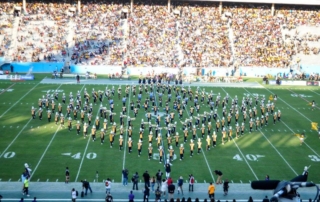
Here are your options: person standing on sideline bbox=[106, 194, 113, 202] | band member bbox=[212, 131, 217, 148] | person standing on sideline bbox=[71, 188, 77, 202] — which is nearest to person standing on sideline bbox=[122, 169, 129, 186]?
person standing on sideline bbox=[106, 194, 113, 202]

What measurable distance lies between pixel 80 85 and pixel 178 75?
8.70 metres

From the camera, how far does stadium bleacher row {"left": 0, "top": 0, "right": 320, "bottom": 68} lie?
4444 centimetres

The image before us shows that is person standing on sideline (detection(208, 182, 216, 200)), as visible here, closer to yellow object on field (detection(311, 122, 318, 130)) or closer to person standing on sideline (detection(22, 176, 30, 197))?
person standing on sideline (detection(22, 176, 30, 197))

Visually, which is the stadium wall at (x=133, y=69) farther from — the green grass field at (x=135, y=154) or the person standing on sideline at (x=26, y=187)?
the person standing on sideline at (x=26, y=187)

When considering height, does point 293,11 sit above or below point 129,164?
above

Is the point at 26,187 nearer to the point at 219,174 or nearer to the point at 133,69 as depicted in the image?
the point at 219,174

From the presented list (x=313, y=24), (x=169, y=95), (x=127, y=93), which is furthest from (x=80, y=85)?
(x=313, y=24)

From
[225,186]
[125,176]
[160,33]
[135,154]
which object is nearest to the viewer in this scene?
[225,186]

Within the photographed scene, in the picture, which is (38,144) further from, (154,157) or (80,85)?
(80,85)

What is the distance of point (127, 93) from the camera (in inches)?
1231

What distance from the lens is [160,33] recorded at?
1908 inches

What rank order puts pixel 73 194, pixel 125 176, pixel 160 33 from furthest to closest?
1. pixel 160 33
2. pixel 125 176
3. pixel 73 194

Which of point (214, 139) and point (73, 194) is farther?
point (214, 139)

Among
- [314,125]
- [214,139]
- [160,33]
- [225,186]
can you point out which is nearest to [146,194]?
[225,186]
